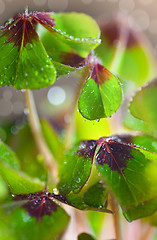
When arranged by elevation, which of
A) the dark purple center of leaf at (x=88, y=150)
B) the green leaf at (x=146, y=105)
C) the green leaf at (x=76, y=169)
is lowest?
the green leaf at (x=76, y=169)

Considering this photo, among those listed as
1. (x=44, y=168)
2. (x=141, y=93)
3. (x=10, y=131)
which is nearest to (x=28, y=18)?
(x=141, y=93)

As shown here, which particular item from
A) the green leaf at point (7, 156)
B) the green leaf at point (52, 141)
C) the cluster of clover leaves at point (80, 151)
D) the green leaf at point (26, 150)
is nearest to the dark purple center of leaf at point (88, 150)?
the cluster of clover leaves at point (80, 151)

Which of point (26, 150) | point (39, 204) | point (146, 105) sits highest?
point (146, 105)

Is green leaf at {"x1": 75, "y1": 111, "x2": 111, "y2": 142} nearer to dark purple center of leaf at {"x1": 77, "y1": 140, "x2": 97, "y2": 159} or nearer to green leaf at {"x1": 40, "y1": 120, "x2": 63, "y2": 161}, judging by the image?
green leaf at {"x1": 40, "y1": 120, "x2": 63, "y2": 161}

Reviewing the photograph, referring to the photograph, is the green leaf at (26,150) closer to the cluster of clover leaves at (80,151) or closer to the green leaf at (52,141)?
the green leaf at (52,141)

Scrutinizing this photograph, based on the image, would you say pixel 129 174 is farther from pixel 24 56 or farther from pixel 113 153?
pixel 24 56

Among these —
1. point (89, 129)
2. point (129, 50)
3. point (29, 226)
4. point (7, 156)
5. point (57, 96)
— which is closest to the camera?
point (29, 226)

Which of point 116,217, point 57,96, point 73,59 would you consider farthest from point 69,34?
point 57,96

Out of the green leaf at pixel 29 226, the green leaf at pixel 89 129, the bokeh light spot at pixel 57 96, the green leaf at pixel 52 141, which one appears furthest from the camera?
the bokeh light spot at pixel 57 96
